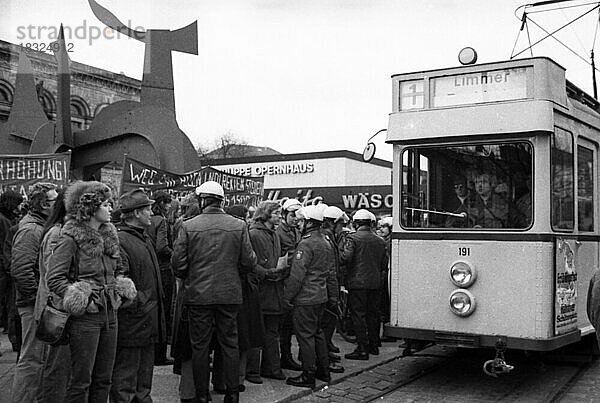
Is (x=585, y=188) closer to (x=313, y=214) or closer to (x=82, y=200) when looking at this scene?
(x=313, y=214)

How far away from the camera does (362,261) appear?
868 centimetres

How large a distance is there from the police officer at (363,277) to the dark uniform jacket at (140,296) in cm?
363

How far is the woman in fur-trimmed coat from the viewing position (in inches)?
177

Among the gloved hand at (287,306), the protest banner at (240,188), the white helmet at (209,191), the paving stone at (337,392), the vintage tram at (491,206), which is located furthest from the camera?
the protest banner at (240,188)

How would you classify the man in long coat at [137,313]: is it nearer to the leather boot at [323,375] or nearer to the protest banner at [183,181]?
the leather boot at [323,375]

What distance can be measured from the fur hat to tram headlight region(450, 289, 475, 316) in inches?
149

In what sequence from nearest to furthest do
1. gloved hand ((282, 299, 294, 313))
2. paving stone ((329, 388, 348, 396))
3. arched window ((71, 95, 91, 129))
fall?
paving stone ((329, 388, 348, 396))
gloved hand ((282, 299, 294, 313))
arched window ((71, 95, 91, 129))

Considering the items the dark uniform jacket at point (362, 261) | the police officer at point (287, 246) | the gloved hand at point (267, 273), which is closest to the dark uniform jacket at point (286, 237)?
the police officer at point (287, 246)

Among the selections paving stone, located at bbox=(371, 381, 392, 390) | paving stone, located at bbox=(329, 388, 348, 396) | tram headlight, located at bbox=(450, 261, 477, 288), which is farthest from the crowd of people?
tram headlight, located at bbox=(450, 261, 477, 288)

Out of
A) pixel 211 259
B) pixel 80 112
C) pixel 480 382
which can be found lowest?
pixel 480 382

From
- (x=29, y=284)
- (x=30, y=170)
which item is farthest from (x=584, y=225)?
(x=30, y=170)

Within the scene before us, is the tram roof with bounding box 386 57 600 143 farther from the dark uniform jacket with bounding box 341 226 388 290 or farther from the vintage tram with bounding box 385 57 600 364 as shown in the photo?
the dark uniform jacket with bounding box 341 226 388 290

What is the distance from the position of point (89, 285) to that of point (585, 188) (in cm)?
555

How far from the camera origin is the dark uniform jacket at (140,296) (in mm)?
5250
